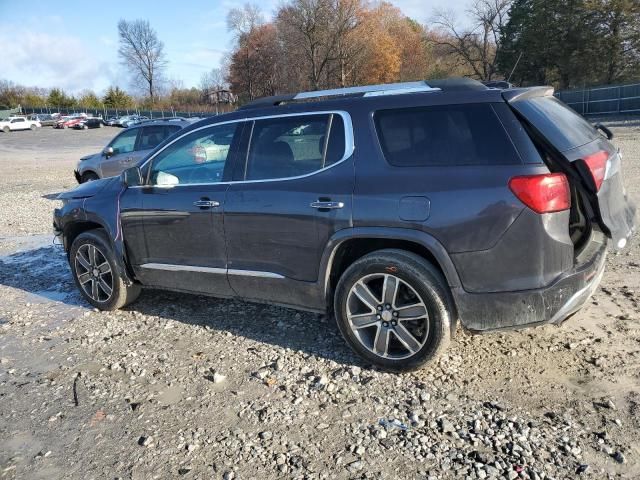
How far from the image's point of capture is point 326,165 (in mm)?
3848

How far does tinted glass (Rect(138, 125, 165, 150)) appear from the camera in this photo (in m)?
12.1

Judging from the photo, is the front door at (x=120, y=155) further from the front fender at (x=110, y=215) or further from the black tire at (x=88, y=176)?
the front fender at (x=110, y=215)

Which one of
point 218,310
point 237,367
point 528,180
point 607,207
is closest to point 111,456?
point 237,367

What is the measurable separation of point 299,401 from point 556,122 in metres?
2.47

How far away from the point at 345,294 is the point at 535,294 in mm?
1237

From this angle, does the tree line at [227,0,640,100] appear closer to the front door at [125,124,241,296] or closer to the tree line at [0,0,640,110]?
the tree line at [0,0,640,110]

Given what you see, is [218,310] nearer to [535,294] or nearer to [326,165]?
[326,165]

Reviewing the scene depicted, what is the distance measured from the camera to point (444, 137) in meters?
3.48

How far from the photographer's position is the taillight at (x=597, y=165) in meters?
3.36

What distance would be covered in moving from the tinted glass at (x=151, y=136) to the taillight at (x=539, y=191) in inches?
405

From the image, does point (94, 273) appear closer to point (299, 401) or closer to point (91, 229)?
point (91, 229)

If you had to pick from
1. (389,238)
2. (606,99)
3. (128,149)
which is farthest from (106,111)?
(389,238)

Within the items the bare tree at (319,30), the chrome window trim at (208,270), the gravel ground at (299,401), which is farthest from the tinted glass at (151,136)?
the bare tree at (319,30)

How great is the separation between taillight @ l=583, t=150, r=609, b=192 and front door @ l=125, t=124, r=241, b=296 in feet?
8.56
